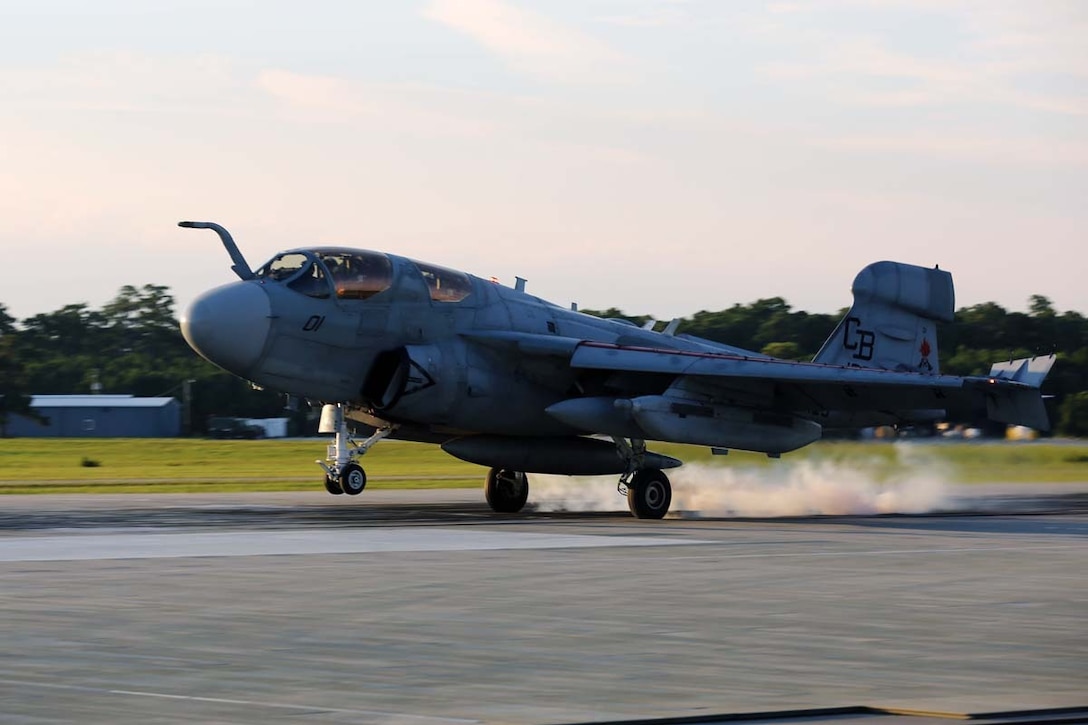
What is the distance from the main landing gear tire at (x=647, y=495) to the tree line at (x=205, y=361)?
616 centimetres

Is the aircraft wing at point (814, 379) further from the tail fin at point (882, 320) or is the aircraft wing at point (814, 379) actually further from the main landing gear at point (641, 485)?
the tail fin at point (882, 320)

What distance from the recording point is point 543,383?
75.2 ft

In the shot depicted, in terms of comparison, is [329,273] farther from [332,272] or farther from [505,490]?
[505,490]

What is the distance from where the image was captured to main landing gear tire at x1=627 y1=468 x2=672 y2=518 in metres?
22.3

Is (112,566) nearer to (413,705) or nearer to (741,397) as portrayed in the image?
(413,705)

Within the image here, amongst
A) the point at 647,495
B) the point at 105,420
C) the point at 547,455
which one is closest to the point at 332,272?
the point at 547,455

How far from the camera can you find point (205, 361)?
43.3 metres

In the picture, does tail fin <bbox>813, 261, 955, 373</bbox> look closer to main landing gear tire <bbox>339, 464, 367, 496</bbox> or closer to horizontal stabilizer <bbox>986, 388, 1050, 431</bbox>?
horizontal stabilizer <bbox>986, 388, 1050, 431</bbox>

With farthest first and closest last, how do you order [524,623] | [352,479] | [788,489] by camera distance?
[788,489] < [352,479] < [524,623]

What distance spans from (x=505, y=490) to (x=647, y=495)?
9.70ft

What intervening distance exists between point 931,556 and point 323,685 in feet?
30.4

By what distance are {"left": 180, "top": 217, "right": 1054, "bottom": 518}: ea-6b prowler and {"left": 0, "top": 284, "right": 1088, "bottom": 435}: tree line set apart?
8.14ft

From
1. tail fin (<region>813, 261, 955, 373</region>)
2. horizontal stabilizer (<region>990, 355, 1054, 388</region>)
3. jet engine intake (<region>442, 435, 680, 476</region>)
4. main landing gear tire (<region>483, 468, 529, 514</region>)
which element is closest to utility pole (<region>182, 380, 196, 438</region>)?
main landing gear tire (<region>483, 468, 529, 514</region>)

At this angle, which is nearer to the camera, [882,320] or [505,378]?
[505,378]
